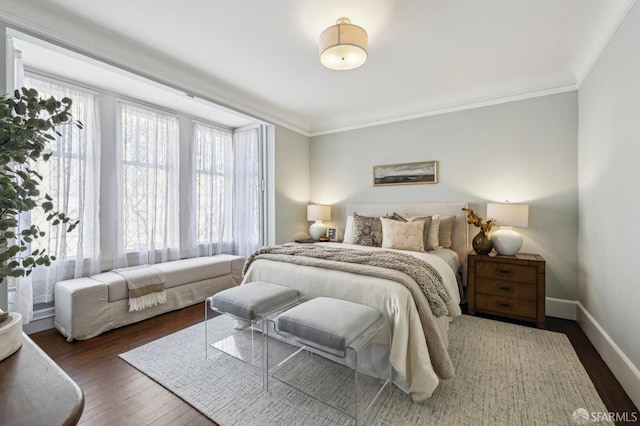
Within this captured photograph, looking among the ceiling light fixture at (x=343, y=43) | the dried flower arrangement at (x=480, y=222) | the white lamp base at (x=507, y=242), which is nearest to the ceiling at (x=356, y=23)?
the ceiling light fixture at (x=343, y=43)

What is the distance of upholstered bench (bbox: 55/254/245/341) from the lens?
249 centimetres

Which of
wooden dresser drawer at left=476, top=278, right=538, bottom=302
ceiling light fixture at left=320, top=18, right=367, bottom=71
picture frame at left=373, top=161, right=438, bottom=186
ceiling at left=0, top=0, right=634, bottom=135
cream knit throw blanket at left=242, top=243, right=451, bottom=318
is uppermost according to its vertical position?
ceiling at left=0, top=0, right=634, bottom=135

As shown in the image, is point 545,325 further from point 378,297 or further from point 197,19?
point 197,19

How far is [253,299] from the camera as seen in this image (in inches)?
81.4

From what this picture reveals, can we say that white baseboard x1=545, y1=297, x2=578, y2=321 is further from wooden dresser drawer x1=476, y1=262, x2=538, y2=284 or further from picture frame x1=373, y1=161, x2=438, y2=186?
picture frame x1=373, y1=161, x2=438, y2=186

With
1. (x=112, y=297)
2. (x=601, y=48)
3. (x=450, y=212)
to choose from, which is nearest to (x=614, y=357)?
(x=450, y=212)

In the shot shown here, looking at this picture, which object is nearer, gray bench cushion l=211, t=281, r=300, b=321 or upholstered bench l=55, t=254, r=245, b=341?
gray bench cushion l=211, t=281, r=300, b=321

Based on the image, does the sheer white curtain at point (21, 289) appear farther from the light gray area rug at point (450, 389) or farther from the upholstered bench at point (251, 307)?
the upholstered bench at point (251, 307)

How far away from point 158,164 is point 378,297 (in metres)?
3.24

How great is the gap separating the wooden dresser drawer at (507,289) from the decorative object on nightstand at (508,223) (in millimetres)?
341

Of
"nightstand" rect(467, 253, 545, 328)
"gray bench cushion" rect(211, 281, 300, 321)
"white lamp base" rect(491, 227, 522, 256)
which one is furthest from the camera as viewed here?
"white lamp base" rect(491, 227, 522, 256)

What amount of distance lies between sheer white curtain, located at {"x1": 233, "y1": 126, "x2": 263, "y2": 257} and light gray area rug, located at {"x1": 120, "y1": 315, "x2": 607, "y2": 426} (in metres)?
2.06

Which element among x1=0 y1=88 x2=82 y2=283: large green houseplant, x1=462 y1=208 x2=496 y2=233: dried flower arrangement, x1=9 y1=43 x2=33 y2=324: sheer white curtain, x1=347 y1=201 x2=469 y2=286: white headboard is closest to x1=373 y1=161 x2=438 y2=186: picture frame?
x1=347 y1=201 x2=469 y2=286: white headboard

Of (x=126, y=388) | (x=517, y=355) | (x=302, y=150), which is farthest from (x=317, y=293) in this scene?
(x=302, y=150)
